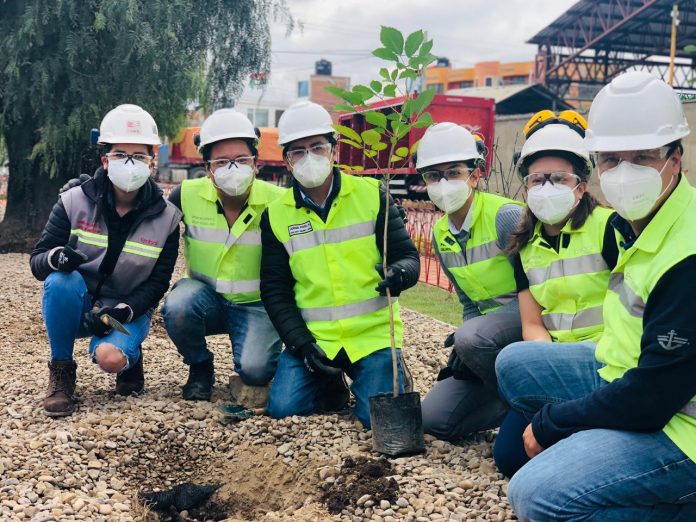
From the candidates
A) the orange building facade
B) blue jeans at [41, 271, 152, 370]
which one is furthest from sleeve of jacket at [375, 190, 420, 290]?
the orange building facade

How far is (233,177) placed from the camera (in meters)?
4.23

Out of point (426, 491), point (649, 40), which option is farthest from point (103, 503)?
point (649, 40)

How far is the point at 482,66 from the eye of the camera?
52.5 m

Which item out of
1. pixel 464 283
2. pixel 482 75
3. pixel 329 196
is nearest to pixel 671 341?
pixel 464 283

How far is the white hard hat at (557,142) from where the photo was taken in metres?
3.22

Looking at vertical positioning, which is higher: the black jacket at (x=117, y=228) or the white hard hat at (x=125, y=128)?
the white hard hat at (x=125, y=128)

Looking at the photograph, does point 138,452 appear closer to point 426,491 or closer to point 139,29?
point 426,491

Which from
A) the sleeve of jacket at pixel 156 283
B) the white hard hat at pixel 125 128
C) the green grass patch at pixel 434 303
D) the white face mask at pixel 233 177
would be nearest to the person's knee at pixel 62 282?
the sleeve of jacket at pixel 156 283

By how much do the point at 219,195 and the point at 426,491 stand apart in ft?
6.84

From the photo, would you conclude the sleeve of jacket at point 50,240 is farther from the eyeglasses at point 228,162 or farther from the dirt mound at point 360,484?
the dirt mound at point 360,484

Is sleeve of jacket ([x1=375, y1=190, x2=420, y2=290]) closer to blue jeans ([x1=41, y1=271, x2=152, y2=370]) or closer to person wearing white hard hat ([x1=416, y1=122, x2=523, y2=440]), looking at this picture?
person wearing white hard hat ([x1=416, y1=122, x2=523, y2=440])

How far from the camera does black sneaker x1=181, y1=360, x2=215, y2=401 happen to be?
4445mm

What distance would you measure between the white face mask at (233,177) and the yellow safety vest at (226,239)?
0.15m

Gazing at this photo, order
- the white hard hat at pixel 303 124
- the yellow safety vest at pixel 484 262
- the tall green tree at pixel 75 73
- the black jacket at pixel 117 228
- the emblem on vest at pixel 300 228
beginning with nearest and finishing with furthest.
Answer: the yellow safety vest at pixel 484 262, the white hard hat at pixel 303 124, the emblem on vest at pixel 300 228, the black jacket at pixel 117 228, the tall green tree at pixel 75 73
